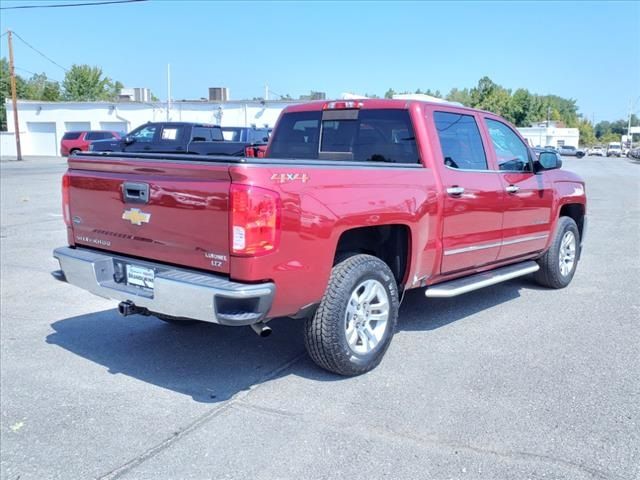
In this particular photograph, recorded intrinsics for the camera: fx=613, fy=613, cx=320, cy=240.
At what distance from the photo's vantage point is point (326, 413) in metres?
3.87

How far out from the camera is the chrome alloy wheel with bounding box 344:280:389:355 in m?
4.35

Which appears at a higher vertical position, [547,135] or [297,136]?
[297,136]

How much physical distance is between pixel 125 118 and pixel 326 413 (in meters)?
47.5

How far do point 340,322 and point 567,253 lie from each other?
411 cm

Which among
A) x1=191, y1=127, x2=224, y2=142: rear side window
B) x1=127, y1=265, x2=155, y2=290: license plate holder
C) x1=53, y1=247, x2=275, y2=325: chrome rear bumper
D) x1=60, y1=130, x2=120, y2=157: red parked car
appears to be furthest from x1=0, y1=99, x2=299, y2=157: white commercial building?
x1=53, y1=247, x2=275, y2=325: chrome rear bumper

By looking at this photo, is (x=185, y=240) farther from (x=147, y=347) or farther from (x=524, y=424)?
(x=524, y=424)

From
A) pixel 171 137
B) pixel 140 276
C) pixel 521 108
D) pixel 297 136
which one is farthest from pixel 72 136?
pixel 521 108

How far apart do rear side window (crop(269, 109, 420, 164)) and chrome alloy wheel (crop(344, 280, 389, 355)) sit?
3.92 ft

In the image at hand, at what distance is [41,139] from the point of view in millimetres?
52031

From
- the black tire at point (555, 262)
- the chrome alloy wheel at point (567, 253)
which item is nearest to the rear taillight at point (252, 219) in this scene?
the black tire at point (555, 262)

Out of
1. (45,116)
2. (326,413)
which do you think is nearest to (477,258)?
(326,413)

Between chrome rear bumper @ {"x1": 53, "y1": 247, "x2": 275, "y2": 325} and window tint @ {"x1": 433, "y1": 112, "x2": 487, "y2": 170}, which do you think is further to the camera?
window tint @ {"x1": 433, "y1": 112, "x2": 487, "y2": 170}

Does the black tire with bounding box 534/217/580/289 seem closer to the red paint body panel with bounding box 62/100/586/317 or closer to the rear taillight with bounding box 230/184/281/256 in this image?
the red paint body panel with bounding box 62/100/586/317

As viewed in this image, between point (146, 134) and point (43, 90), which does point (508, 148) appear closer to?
point (146, 134)
